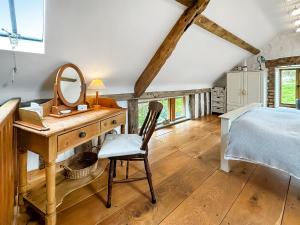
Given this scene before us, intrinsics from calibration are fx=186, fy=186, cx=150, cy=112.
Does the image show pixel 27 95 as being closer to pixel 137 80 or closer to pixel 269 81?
pixel 137 80

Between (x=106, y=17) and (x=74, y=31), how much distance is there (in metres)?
0.35

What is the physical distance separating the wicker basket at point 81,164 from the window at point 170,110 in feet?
6.43

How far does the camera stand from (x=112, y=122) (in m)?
2.00

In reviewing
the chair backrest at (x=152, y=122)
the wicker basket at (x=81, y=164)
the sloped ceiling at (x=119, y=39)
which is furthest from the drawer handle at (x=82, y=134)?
the sloped ceiling at (x=119, y=39)

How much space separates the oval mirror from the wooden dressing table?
234 millimetres

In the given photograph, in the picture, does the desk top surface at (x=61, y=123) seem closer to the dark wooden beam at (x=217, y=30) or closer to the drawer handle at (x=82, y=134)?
the drawer handle at (x=82, y=134)

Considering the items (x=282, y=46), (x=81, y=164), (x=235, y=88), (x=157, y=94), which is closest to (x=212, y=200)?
(x=81, y=164)

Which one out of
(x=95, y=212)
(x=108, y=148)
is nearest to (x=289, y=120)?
(x=108, y=148)

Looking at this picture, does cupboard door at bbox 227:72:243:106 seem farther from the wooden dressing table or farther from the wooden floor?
the wooden dressing table

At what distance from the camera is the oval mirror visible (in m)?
1.87

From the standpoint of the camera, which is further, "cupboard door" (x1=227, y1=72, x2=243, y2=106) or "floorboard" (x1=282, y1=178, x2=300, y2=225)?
"cupboard door" (x1=227, y1=72, x2=243, y2=106)

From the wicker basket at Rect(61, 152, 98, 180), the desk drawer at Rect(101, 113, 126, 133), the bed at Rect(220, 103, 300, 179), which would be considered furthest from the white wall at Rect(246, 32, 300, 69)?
the wicker basket at Rect(61, 152, 98, 180)

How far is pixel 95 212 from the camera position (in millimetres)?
1596

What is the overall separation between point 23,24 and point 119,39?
0.95m
